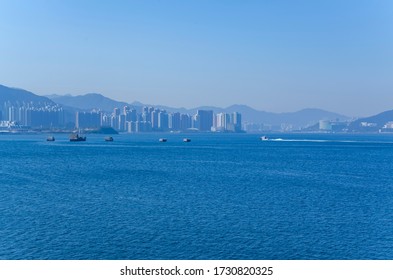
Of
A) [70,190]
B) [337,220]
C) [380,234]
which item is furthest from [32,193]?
[380,234]

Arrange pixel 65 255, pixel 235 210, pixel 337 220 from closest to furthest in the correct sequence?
pixel 65 255 < pixel 337 220 < pixel 235 210

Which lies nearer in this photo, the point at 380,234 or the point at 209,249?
the point at 209,249

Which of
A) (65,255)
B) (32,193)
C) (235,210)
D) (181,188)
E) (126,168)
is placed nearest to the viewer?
(65,255)

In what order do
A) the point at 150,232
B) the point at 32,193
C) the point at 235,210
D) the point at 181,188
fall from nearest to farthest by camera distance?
the point at 150,232 < the point at 235,210 < the point at 32,193 < the point at 181,188

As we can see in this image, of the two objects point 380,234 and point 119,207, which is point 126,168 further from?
point 380,234
